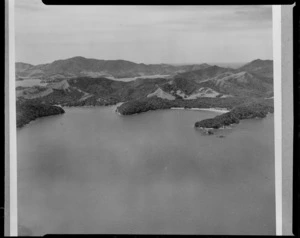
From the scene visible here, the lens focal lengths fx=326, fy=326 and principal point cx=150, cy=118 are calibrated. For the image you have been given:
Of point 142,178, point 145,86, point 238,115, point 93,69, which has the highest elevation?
point 93,69

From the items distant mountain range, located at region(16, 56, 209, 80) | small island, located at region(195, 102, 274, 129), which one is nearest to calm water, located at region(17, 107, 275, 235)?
small island, located at region(195, 102, 274, 129)

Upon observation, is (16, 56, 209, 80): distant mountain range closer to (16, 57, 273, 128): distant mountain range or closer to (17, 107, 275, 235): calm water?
(16, 57, 273, 128): distant mountain range

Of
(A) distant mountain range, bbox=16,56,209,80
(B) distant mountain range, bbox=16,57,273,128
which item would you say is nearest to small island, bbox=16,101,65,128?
(B) distant mountain range, bbox=16,57,273,128

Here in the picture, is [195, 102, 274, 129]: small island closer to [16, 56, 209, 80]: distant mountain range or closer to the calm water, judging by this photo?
the calm water

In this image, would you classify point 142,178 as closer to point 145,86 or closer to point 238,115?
point 145,86

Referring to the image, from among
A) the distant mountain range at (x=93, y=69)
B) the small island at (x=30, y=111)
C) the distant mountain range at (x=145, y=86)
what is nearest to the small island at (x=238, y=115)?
the distant mountain range at (x=145, y=86)

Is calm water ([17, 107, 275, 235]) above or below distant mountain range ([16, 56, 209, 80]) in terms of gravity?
below

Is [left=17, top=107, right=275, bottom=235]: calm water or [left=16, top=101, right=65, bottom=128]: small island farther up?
[left=16, top=101, right=65, bottom=128]: small island

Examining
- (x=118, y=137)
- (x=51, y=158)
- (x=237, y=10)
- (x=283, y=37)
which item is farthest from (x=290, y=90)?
(x=51, y=158)

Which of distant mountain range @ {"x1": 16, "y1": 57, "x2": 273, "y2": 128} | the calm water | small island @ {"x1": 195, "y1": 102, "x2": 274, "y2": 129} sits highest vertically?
distant mountain range @ {"x1": 16, "y1": 57, "x2": 273, "y2": 128}

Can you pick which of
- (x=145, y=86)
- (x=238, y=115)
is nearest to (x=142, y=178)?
(x=145, y=86)

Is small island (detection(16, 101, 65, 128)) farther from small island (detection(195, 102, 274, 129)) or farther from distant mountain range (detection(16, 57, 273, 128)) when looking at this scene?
small island (detection(195, 102, 274, 129))
